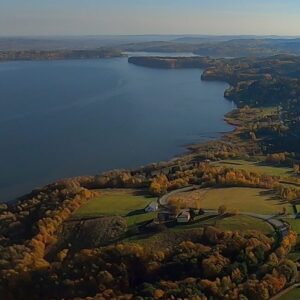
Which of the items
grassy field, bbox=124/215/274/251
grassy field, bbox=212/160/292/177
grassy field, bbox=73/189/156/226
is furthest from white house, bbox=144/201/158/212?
grassy field, bbox=212/160/292/177

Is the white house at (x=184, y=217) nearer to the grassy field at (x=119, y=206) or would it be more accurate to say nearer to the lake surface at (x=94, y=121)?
the grassy field at (x=119, y=206)

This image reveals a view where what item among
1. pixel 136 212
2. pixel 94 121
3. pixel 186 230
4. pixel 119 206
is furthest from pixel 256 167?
pixel 94 121

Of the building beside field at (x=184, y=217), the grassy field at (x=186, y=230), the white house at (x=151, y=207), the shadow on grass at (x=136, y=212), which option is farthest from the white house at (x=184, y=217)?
the shadow on grass at (x=136, y=212)

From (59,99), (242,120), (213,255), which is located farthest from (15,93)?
(213,255)

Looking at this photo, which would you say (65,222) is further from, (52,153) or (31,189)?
(52,153)

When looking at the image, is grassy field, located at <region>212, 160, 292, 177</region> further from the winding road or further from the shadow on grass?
the shadow on grass

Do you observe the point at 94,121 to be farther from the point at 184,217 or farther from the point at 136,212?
the point at 184,217
